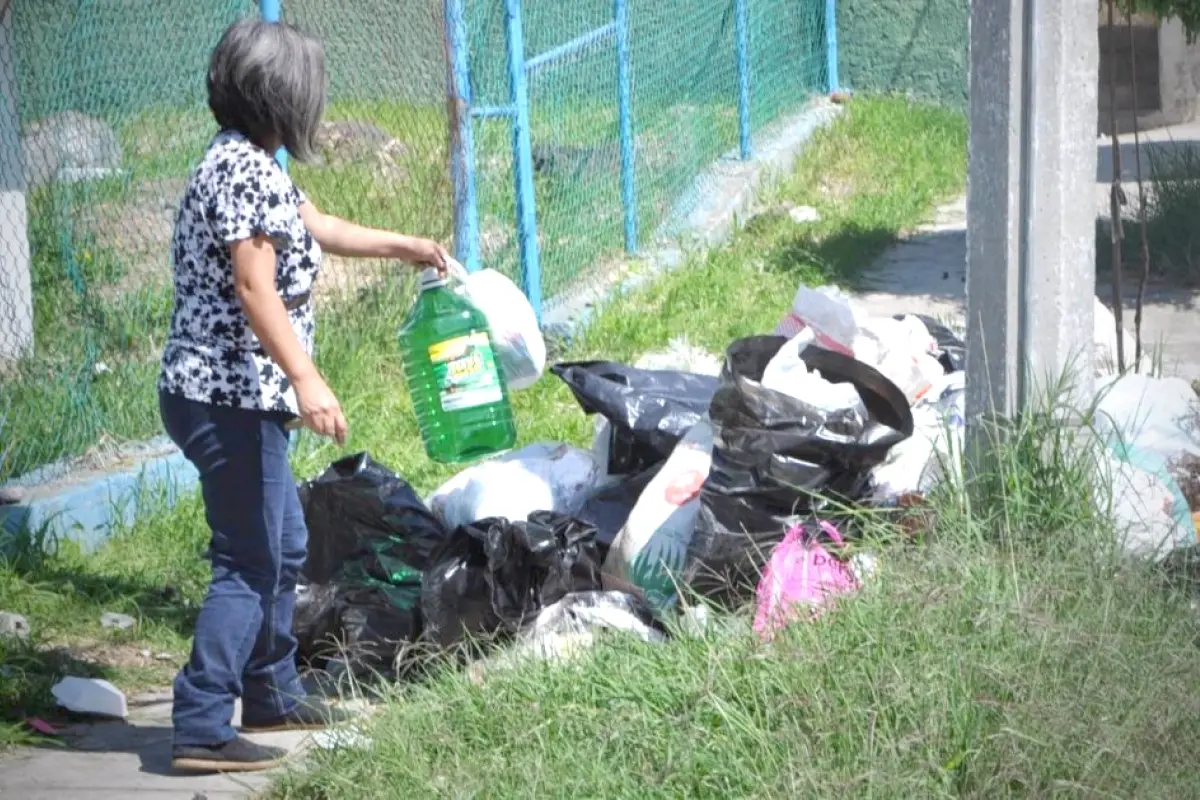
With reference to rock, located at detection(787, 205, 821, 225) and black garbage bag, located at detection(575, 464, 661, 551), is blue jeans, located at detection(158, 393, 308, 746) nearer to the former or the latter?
black garbage bag, located at detection(575, 464, 661, 551)

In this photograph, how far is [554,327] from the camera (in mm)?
7445

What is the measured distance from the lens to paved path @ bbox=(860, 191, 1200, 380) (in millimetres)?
7164

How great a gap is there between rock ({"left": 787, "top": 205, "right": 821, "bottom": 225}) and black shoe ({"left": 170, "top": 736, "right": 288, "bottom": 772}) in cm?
637

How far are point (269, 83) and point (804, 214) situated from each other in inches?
252

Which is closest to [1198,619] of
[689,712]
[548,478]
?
[689,712]

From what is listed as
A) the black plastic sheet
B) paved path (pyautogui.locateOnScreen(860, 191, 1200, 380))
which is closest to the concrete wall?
paved path (pyautogui.locateOnScreen(860, 191, 1200, 380))

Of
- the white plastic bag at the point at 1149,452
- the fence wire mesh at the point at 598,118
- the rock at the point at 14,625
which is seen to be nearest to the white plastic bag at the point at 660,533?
the white plastic bag at the point at 1149,452

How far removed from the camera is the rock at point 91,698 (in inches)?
176

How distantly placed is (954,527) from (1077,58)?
1156 mm

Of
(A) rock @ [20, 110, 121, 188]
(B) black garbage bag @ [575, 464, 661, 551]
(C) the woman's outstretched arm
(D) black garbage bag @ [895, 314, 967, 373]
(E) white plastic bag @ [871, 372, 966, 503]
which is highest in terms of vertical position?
(A) rock @ [20, 110, 121, 188]

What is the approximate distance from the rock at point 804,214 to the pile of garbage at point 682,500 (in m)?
4.58

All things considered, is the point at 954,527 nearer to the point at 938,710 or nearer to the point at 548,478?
the point at 938,710

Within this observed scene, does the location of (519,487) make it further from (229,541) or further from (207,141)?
(207,141)

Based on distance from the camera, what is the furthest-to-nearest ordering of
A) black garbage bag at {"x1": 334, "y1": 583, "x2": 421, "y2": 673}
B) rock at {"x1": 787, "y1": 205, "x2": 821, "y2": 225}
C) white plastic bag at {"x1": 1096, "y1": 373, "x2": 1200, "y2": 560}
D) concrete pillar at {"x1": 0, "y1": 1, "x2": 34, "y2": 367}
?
rock at {"x1": 787, "y1": 205, "x2": 821, "y2": 225}, concrete pillar at {"x1": 0, "y1": 1, "x2": 34, "y2": 367}, black garbage bag at {"x1": 334, "y1": 583, "x2": 421, "y2": 673}, white plastic bag at {"x1": 1096, "y1": 373, "x2": 1200, "y2": 560}
